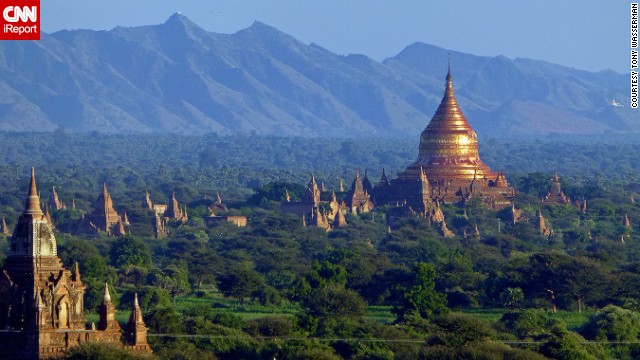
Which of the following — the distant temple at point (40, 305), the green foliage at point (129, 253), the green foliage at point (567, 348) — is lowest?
the green foliage at point (567, 348)

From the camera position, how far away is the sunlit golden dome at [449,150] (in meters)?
117

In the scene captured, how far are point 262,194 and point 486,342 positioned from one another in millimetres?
78901

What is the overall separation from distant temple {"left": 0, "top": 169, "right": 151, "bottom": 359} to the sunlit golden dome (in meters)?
77.0

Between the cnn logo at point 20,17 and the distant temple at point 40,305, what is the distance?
41.7 m

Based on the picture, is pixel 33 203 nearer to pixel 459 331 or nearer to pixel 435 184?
pixel 459 331

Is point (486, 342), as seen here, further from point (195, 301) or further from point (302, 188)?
point (302, 188)

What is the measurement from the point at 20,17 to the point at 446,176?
3543cm

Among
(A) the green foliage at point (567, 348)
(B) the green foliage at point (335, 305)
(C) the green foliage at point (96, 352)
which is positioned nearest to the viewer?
(C) the green foliage at point (96, 352)

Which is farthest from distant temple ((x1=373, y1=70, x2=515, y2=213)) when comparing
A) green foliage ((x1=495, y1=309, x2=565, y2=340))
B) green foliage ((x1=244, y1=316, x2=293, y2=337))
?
green foliage ((x1=244, y1=316, x2=293, y2=337))

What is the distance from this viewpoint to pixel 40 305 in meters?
38.0

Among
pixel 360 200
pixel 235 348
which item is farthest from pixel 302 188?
pixel 235 348

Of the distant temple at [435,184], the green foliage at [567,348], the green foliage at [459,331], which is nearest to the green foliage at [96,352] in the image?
the green foliage at [459,331]

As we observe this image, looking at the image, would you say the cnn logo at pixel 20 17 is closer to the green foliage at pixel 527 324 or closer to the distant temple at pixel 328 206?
the distant temple at pixel 328 206

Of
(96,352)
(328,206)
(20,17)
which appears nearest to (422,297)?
(96,352)
